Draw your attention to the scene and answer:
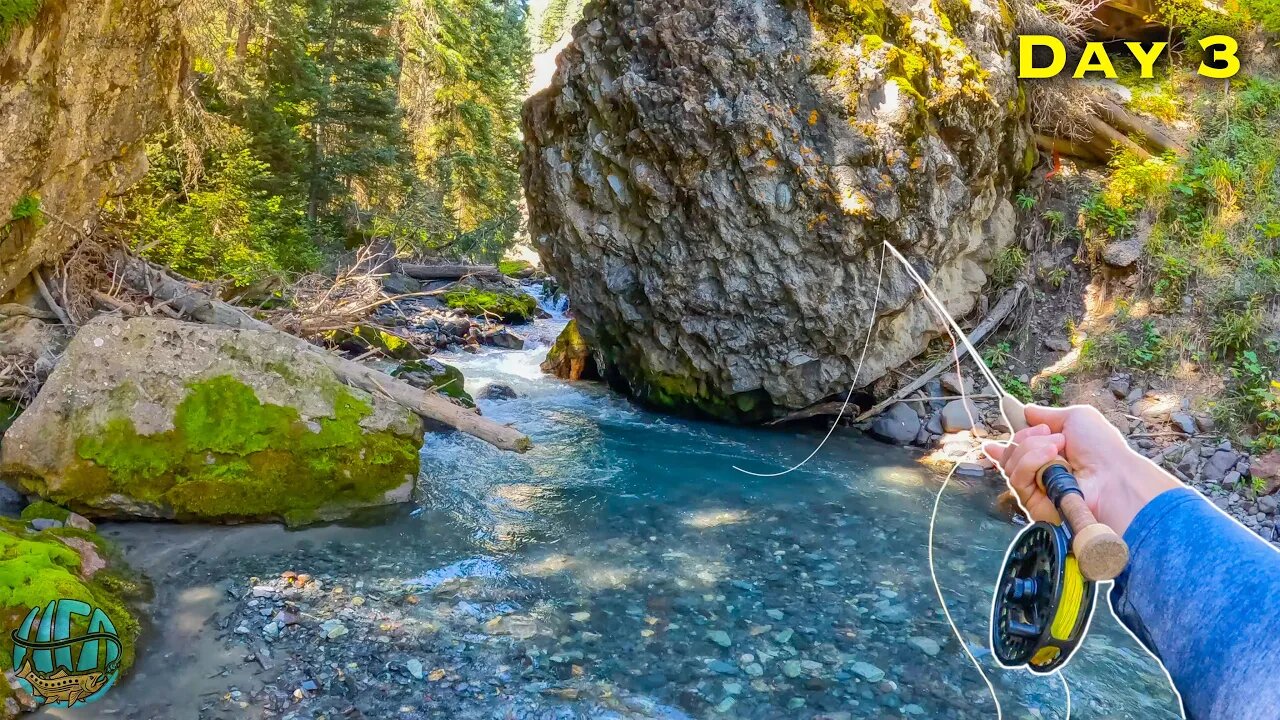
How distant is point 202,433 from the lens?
5.77m

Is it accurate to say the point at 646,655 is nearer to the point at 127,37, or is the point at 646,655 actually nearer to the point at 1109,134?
the point at 127,37

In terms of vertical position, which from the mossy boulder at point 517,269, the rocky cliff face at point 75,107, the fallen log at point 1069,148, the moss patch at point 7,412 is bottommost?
the moss patch at point 7,412

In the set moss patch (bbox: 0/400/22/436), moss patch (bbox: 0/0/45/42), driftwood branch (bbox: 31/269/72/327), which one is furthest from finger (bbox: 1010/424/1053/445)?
driftwood branch (bbox: 31/269/72/327)

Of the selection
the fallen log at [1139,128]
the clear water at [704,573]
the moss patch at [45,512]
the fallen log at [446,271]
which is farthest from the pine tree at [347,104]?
the fallen log at [1139,128]

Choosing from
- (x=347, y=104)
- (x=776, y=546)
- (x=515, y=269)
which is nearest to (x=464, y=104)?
(x=347, y=104)

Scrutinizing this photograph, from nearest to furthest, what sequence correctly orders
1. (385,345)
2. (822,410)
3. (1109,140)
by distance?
(822,410), (1109,140), (385,345)

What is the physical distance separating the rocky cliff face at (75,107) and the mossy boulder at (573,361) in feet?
22.7

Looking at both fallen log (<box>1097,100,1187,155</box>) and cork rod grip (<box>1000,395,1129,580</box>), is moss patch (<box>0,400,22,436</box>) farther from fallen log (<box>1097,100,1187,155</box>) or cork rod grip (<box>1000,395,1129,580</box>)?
fallen log (<box>1097,100,1187,155</box>)

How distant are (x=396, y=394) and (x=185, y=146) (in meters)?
6.38

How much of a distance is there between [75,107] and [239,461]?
401 cm

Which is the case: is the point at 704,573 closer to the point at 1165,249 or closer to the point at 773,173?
the point at 773,173

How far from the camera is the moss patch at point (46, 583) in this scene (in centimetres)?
358

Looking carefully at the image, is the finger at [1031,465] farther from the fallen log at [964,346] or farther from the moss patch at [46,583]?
the fallen log at [964,346]

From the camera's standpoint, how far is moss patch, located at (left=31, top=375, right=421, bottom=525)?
5469 mm
